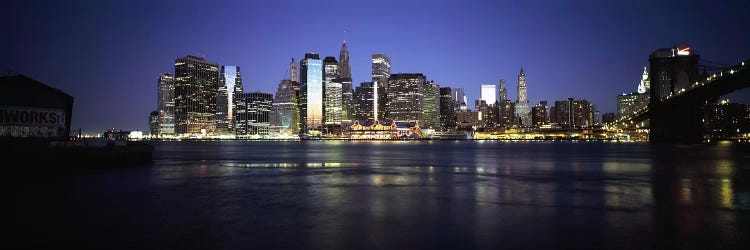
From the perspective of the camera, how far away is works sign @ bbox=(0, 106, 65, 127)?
39.3 metres

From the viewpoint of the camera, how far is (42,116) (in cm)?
4228

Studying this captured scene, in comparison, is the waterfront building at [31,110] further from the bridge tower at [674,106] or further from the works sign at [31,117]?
the bridge tower at [674,106]

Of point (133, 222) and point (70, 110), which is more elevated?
point (70, 110)

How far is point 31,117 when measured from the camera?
41.2m

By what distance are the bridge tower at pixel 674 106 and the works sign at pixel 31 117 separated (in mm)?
107094

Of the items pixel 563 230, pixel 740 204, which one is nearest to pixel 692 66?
pixel 740 204

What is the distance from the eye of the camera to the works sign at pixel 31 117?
39281 millimetres

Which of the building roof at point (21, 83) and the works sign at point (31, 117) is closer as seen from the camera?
the building roof at point (21, 83)

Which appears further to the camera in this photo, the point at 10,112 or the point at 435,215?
the point at 10,112

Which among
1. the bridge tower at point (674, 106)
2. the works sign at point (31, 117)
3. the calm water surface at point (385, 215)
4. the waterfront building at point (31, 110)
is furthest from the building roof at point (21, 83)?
the bridge tower at point (674, 106)

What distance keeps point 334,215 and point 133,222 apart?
608 centimetres

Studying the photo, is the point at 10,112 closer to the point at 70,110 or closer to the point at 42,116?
the point at 42,116

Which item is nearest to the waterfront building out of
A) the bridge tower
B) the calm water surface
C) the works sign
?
the works sign

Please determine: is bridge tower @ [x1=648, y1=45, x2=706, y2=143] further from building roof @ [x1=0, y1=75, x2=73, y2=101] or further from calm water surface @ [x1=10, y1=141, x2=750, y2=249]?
building roof @ [x1=0, y1=75, x2=73, y2=101]
